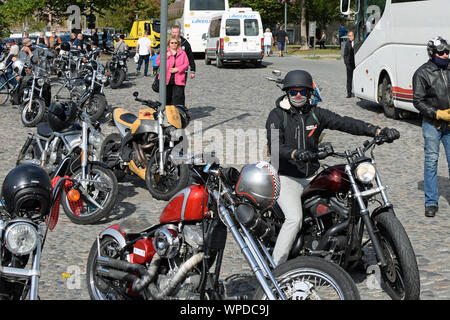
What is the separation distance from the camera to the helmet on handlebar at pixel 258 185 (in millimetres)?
3996

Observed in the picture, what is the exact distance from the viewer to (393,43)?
47.2ft

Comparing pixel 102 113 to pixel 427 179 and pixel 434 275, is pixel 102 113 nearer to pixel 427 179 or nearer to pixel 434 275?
pixel 427 179

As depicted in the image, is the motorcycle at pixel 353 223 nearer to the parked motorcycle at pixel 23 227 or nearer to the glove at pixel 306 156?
the glove at pixel 306 156

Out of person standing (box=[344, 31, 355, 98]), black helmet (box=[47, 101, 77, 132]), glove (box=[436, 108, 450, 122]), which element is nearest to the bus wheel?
person standing (box=[344, 31, 355, 98])

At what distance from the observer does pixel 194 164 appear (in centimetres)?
413

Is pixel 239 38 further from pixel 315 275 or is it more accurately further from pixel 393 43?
pixel 315 275

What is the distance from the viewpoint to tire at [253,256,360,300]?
3.85m

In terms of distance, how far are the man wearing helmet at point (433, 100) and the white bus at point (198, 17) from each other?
1092 inches

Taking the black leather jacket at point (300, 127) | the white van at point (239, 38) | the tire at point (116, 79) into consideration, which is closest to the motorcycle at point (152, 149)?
the black leather jacket at point (300, 127)

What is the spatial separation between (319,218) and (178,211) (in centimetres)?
139
